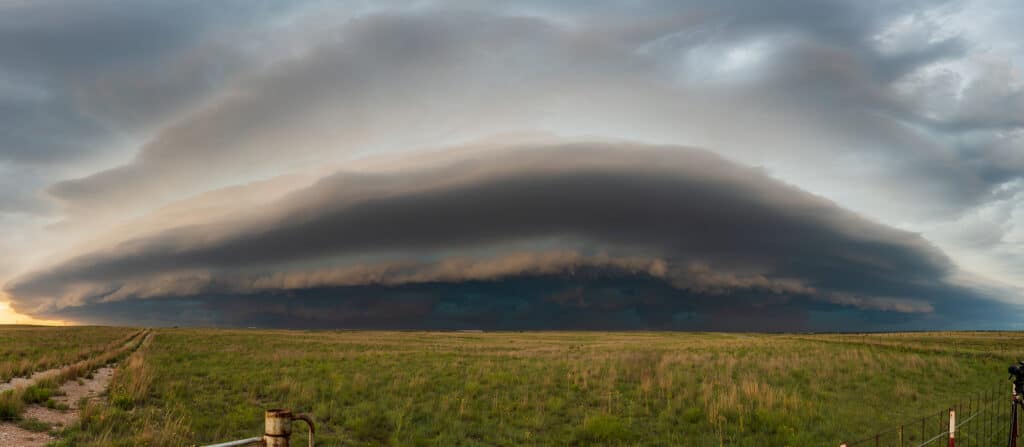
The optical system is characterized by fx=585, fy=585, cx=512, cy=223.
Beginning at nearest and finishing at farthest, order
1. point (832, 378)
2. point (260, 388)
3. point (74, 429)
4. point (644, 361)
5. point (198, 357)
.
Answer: point (74, 429)
point (260, 388)
point (832, 378)
point (644, 361)
point (198, 357)

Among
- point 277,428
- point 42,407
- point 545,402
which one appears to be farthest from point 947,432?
point 42,407

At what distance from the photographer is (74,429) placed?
14188mm

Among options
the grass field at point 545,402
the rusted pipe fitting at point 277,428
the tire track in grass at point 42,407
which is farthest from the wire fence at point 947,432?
the tire track in grass at point 42,407

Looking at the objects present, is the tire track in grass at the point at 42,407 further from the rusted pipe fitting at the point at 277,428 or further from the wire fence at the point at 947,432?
the wire fence at the point at 947,432

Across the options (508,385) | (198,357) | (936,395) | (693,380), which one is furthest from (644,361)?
(198,357)

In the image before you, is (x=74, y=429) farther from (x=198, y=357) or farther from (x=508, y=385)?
(x=198, y=357)

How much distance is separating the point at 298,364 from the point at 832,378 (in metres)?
26.5

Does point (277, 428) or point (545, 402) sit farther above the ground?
point (277, 428)

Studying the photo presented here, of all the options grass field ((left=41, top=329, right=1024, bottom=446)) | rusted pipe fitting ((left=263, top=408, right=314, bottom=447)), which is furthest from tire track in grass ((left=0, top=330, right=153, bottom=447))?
rusted pipe fitting ((left=263, top=408, right=314, bottom=447))

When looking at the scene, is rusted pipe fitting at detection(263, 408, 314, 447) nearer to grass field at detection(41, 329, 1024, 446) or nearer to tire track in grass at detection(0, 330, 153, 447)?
grass field at detection(41, 329, 1024, 446)

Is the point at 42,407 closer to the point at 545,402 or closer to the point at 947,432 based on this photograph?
the point at 545,402

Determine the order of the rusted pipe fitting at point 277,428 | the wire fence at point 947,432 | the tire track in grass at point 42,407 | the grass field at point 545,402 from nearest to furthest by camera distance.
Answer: the rusted pipe fitting at point 277,428
the tire track in grass at point 42,407
the wire fence at point 947,432
the grass field at point 545,402

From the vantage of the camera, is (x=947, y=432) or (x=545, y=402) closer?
(x=947, y=432)

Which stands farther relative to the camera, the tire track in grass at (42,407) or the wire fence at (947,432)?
the wire fence at (947,432)
